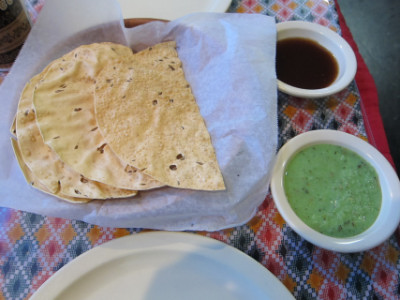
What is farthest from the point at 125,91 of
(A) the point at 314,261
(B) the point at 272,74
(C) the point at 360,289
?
(C) the point at 360,289

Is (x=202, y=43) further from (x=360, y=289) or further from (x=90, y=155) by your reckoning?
(x=360, y=289)

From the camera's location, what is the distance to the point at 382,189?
37.3 inches

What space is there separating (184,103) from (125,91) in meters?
0.21

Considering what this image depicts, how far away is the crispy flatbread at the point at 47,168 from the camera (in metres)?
0.91

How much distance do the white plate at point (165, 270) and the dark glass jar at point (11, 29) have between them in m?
0.81

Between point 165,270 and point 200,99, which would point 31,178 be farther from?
point 200,99

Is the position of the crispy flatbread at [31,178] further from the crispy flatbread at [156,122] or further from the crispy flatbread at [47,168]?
the crispy flatbread at [156,122]

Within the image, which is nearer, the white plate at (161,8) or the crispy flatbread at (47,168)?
the crispy flatbread at (47,168)

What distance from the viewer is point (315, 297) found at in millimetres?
926

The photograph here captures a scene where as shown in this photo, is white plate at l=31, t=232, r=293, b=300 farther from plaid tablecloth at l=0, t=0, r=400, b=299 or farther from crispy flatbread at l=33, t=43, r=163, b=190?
crispy flatbread at l=33, t=43, r=163, b=190

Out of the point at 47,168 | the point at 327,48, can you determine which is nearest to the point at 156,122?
the point at 47,168

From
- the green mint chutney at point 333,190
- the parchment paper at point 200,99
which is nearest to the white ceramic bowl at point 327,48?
the parchment paper at point 200,99

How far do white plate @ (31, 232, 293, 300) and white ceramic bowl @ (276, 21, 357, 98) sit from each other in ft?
1.93

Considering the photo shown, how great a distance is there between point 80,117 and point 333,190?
2.85 ft
